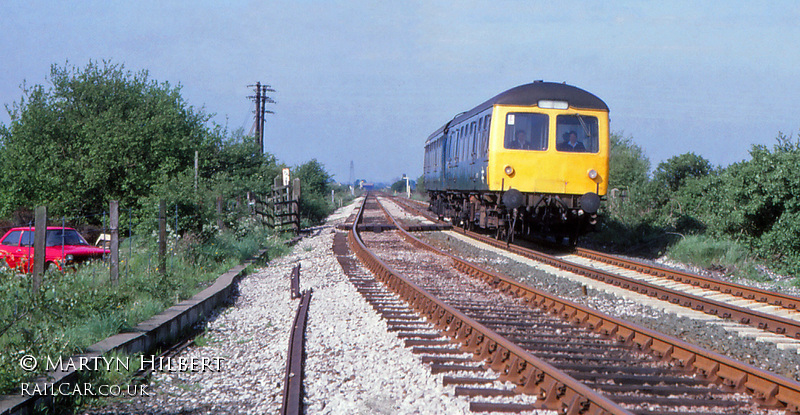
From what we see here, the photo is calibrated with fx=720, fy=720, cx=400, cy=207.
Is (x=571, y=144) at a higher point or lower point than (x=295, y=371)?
higher

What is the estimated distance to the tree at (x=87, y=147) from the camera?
23453 mm

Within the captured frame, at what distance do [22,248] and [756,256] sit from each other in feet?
45.4

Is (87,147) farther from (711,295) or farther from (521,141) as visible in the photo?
(711,295)

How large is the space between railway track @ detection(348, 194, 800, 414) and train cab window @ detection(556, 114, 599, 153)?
6113 millimetres

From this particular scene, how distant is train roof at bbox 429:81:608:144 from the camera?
1502 centimetres

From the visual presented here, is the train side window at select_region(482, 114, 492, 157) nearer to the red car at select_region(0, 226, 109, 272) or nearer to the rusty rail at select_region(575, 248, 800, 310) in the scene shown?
the rusty rail at select_region(575, 248, 800, 310)

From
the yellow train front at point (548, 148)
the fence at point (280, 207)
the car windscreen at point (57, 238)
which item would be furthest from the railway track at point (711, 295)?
the fence at point (280, 207)

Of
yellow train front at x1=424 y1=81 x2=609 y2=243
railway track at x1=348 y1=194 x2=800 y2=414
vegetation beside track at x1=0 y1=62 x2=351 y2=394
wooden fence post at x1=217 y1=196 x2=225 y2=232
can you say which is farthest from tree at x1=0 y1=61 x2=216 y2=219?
railway track at x1=348 y1=194 x2=800 y2=414

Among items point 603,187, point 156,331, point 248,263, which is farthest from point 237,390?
point 603,187

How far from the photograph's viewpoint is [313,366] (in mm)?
6020

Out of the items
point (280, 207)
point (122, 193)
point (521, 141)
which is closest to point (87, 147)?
point (122, 193)

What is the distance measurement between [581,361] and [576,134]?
32.0 feet

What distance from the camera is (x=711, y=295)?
10.2 meters

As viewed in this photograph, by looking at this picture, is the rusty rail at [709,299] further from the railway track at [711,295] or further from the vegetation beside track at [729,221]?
the vegetation beside track at [729,221]
